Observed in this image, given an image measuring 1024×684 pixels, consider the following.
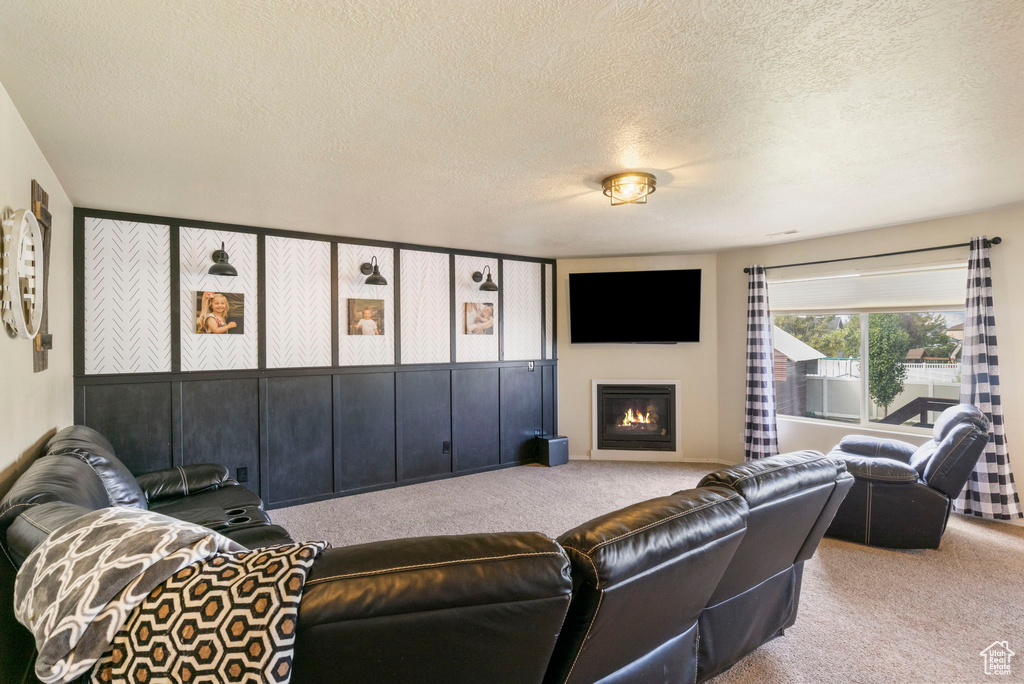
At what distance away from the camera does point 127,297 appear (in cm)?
410

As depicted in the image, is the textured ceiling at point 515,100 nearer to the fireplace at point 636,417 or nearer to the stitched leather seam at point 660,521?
the stitched leather seam at point 660,521

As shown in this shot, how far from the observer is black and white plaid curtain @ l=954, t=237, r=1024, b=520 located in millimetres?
4027

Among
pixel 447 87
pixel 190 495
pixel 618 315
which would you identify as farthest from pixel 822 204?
pixel 190 495

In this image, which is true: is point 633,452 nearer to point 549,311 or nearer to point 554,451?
point 554,451

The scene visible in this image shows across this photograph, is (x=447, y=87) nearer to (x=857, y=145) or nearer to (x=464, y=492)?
(x=857, y=145)

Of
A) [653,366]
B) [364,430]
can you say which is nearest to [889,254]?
[653,366]

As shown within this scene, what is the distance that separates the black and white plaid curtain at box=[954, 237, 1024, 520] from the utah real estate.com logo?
2.12m

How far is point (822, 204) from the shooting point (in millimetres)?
4004

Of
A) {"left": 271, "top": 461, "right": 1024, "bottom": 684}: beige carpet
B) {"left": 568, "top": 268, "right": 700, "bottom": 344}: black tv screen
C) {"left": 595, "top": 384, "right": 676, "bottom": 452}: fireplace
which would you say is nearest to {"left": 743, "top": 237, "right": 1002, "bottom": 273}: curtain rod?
{"left": 568, "top": 268, "right": 700, "bottom": 344}: black tv screen

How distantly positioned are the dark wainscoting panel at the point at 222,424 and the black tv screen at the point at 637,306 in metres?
3.84

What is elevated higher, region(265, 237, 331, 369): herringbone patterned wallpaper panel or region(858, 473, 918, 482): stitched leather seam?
region(265, 237, 331, 369): herringbone patterned wallpaper panel

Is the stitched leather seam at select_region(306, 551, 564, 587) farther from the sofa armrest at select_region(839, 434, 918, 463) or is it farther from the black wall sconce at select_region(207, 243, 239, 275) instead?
the sofa armrest at select_region(839, 434, 918, 463)

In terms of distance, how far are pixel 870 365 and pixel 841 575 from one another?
274 cm

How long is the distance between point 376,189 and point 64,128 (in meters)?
1.61
